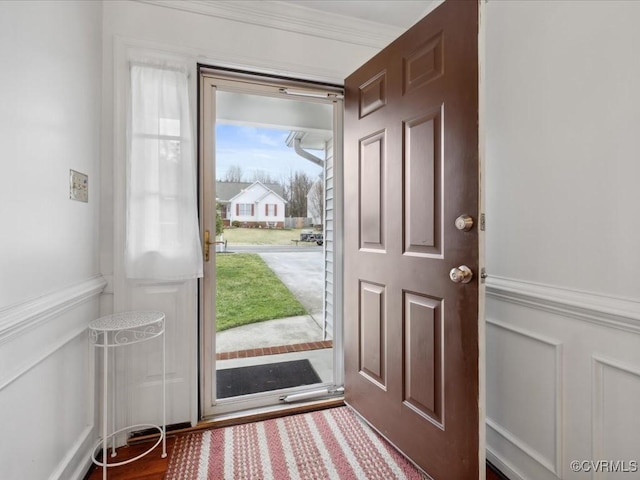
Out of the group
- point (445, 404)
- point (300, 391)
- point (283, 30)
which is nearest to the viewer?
point (445, 404)

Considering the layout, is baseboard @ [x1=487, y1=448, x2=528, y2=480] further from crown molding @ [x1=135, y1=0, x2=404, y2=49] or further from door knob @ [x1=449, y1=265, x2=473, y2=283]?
crown molding @ [x1=135, y1=0, x2=404, y2=49]

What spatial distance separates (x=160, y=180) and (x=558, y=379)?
203 centimetres

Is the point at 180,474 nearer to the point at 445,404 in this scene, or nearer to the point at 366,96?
the point at 445,404

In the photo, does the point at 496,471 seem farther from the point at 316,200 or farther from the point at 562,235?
the point at 316,200

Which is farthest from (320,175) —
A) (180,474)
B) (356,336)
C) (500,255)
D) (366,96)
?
(180,474)

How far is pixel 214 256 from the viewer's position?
200cm

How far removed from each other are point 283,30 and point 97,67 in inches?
41.6

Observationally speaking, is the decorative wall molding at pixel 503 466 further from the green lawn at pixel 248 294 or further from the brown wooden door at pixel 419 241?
the green lawn at pixel 248 294

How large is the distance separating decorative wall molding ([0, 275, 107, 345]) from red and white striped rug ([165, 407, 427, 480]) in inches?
36.4

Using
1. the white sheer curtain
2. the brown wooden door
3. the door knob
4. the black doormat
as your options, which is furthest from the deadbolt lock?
the black doormat

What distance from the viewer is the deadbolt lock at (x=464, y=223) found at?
1224 mm
